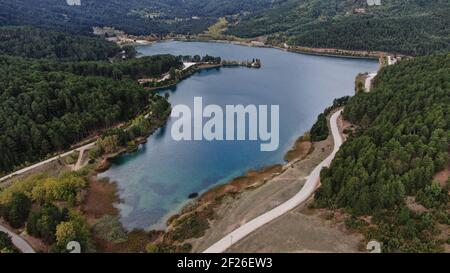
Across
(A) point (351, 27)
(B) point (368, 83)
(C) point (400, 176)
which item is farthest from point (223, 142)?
(A) point (351, 27)

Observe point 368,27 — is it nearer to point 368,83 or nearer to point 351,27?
point 351,27

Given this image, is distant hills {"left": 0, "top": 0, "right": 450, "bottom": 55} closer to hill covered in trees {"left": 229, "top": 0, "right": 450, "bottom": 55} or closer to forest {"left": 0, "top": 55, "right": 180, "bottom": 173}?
hill covered in trees {"left": 229, "top": 0, "right": 450, "bottom": 55}

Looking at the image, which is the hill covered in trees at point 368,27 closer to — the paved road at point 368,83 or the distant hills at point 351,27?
the distant hills at point 351,27

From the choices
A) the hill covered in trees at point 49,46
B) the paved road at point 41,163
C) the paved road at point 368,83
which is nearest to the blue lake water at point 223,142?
the paved road at point 368,83

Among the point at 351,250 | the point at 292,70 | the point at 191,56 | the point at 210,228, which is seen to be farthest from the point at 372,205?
the point at 191,56
